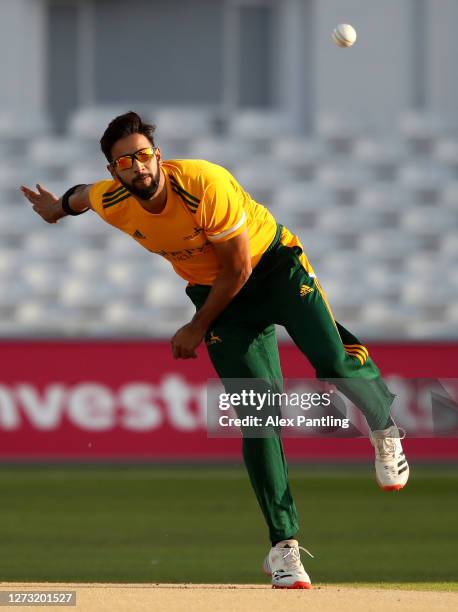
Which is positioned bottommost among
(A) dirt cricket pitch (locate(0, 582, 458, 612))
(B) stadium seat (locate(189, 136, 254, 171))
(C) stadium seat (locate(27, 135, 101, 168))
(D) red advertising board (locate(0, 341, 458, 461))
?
(A) dirt cricket pitch (locate(0, 582, 458, 612))

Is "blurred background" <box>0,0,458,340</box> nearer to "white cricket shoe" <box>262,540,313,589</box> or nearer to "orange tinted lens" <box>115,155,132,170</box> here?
"white cricket shoe" <box>262,540,313,589</box>

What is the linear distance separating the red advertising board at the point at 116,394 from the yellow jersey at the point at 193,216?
17.7 ft

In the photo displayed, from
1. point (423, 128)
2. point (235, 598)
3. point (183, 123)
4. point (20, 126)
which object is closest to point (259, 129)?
point (183, 123)

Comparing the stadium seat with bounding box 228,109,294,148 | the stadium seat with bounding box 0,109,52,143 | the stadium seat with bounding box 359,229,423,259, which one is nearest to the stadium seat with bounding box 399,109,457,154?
the stadium seat with bounding box 359,229,423,259

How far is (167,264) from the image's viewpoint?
48.7 ft

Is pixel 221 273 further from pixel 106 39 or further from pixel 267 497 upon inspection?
pixel 106 39

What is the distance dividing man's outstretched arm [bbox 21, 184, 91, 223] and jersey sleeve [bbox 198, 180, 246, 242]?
0.74 meters

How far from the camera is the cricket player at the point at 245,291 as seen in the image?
5.98m

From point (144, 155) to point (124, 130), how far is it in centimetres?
14

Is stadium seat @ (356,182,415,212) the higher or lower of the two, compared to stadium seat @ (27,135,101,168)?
lower

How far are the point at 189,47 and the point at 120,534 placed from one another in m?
8.95

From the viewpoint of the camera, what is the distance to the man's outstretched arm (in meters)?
6.55

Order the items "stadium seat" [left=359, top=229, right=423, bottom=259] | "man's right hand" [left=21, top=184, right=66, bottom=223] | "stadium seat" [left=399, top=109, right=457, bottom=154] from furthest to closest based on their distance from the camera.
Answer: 1. "stadium seat" [left=399, top=109, right=457, bottom=154]
2. "stadium seat" [left=359, top=229, right=423, bottom=259]
3. "man's right hand" [left=21, top=184, right=66, bottom=223]

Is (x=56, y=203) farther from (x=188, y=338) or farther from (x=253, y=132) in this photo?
(x=253, y=132)
